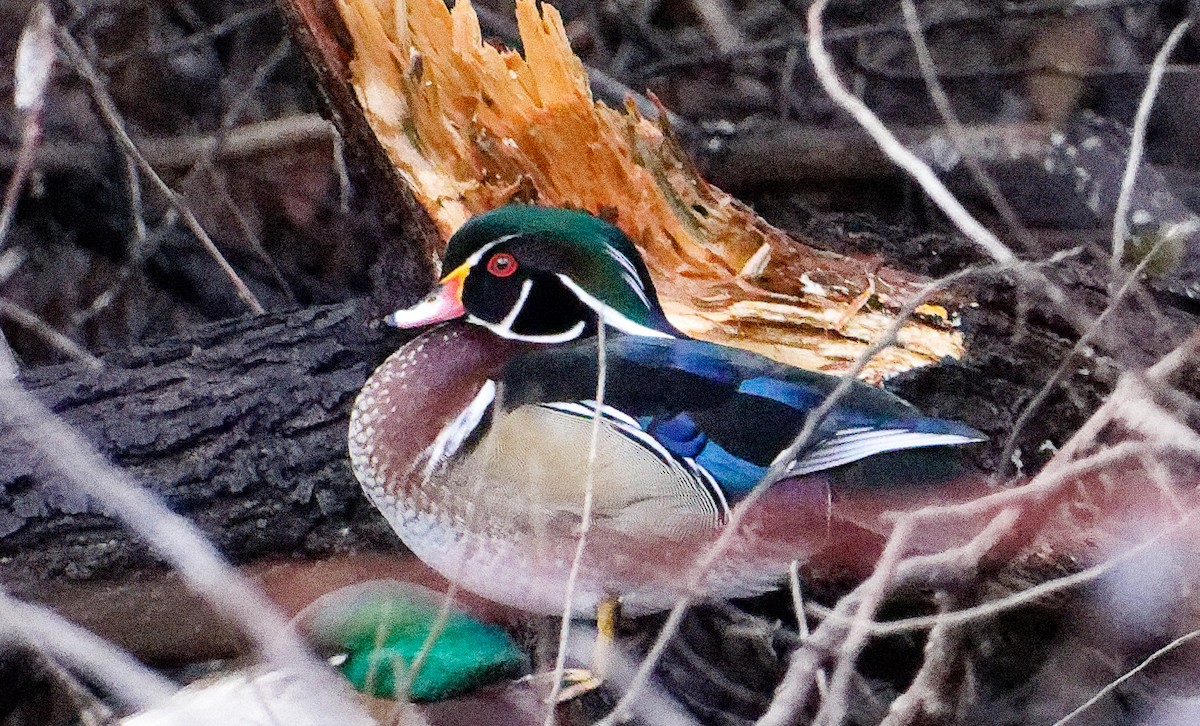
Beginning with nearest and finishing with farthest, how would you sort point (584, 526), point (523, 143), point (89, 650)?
point (89, 650) < point (584, 526) < point (523, 143)

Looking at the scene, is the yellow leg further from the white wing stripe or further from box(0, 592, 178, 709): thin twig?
box(0, 592, 178, 709): thin twig

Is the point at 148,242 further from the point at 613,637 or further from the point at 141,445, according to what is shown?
the point at 613,637

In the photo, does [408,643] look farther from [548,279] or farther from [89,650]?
[89,650]

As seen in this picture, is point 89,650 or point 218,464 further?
point 218,464

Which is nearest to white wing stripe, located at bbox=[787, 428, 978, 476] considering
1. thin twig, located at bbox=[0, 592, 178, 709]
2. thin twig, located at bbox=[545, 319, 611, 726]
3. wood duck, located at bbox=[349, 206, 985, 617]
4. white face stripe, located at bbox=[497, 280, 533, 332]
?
wood duck, located at bbox=[349, 206, 985, 617]

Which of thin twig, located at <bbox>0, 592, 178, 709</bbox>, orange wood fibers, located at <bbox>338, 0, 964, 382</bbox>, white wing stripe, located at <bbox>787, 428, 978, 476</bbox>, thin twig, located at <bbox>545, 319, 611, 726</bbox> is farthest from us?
orange wood fibers, located at <bbox>338, 0, 964, 382</bbox>

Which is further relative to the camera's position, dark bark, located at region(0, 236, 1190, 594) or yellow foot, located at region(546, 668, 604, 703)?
dark bark, located at region(0, 236, 1190, 594)

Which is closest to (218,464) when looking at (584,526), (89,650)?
(584,526)

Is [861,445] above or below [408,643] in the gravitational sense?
above
